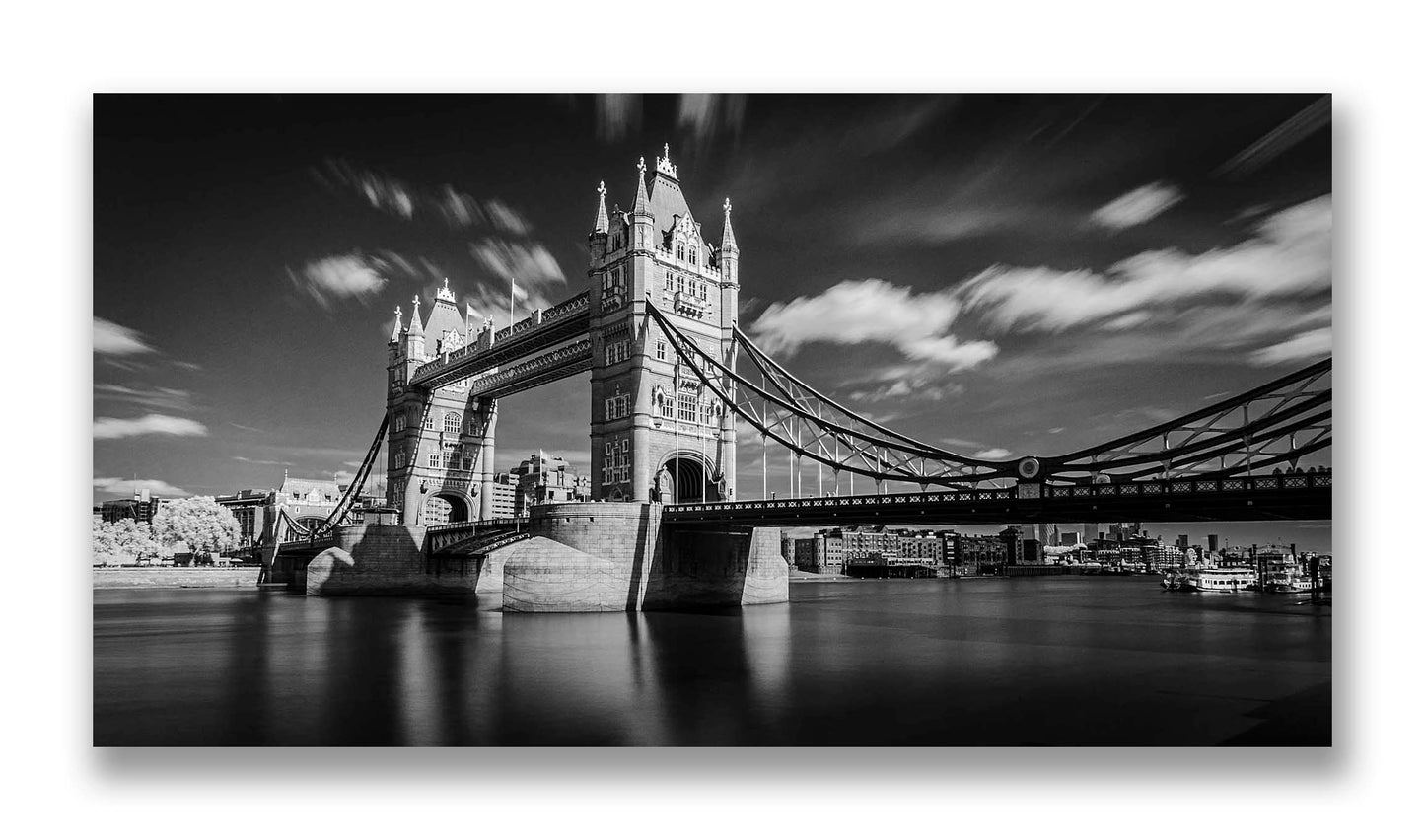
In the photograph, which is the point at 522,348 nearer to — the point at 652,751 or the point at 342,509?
the point at 342,509

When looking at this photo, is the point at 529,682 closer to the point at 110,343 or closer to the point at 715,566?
the point at 110,343

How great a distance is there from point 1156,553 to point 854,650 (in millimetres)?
60807

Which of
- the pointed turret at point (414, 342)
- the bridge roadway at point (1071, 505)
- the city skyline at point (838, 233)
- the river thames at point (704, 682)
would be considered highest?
the pointed turret at point (414, 342)

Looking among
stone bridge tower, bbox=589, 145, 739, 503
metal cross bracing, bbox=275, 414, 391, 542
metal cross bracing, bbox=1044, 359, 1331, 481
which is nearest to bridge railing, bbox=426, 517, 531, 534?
stone bridge tower, bbox=589, 145, 739, 503

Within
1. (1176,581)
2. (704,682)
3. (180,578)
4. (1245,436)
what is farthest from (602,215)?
(1176,581)

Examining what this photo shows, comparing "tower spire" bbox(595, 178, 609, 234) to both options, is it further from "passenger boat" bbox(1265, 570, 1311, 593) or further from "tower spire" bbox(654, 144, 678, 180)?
"passenger boat" bbox(1265, 570, 1311, 593)

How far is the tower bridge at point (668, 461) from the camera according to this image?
606 inches

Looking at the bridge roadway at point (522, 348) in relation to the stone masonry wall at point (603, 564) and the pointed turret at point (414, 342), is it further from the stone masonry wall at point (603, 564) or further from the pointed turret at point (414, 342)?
the stone masonry wall at point (603, 564)

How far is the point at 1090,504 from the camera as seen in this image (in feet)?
56.9

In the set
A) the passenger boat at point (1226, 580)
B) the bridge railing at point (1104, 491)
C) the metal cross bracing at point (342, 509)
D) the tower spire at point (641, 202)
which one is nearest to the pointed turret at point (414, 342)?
the metal cross bracing at point (342, 509)

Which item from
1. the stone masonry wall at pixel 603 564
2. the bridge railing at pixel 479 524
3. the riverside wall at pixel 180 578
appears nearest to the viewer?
the stone masonry wall at pixel 603 564

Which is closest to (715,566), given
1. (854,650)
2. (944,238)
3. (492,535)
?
(854,650)

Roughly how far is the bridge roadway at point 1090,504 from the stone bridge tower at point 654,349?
26.6ft

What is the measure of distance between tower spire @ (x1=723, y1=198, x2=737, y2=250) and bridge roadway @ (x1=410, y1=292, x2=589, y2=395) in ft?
24.3
